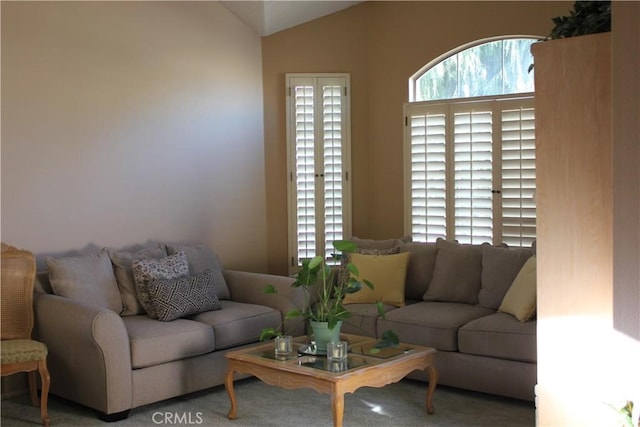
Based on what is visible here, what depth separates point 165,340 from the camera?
4.56m

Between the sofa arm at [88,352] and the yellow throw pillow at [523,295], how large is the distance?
7.37ft

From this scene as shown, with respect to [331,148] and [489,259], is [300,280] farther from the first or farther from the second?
[331,148]

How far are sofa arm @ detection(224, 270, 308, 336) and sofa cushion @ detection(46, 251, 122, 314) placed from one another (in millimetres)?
926

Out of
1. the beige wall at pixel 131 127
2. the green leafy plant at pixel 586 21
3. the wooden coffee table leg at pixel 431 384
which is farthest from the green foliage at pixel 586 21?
the beige wall at pixel 131 127

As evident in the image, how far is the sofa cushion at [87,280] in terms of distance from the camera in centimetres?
474

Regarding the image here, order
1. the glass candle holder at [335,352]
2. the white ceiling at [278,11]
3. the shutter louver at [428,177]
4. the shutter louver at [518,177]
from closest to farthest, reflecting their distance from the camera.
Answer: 1. the glass candle holder at [335,352]
2. the shutter louver at [518,177]
3. the white ceiling at [278,11]
4. the shutter louver at [428,177]

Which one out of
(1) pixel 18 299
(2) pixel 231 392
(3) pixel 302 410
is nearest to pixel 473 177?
(3) pixel 302 410

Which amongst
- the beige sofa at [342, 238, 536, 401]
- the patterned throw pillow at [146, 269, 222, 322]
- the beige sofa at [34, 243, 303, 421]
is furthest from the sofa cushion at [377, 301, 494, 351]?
the patterned throw pillow at [146, 269, 222, 322]

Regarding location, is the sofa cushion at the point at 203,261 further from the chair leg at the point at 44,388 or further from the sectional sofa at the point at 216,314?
the chair leg at the point at 44,388

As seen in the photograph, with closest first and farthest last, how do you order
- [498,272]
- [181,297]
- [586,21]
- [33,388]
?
[586,21] → [33,388] → [181,297] → [498,272]

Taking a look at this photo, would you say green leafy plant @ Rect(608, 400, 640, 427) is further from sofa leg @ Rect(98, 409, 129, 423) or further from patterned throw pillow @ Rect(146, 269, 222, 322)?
patterned throw pillow @ Rect(146, 269, 222, 322)

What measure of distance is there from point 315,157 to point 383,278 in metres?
1.51

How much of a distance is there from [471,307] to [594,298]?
6.69 ft

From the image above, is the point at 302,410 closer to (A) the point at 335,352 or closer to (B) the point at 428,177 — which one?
(A) the point at 335,352
